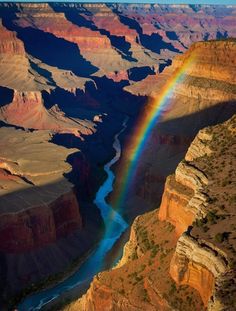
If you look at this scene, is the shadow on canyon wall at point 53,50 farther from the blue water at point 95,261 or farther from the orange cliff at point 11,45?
the blue water at point 95,261

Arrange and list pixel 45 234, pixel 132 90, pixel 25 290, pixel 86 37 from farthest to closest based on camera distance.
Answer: pixel 86 37 < pixel 132 90 < pixel 45 234 < pixel 25 290

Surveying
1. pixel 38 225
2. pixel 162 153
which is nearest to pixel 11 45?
pixel 162 153

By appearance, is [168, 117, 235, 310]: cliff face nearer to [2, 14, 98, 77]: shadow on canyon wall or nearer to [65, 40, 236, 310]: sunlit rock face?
[65, 40, 236, 310]: sunlit rock face

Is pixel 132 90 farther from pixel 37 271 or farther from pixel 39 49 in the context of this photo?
pixel 37 271

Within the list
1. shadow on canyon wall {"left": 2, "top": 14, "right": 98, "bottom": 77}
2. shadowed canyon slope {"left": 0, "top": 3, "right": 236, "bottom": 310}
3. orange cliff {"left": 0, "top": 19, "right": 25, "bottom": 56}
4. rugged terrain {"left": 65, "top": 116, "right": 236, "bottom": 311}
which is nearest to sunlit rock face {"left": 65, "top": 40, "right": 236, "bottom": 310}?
rugged terrain {"left": 65, "top": 116, "right": 236, "bottom": 311}

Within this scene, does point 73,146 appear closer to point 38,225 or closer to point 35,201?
point 35,201

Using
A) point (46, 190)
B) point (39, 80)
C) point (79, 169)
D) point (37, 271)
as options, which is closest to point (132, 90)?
point (39, 80)
